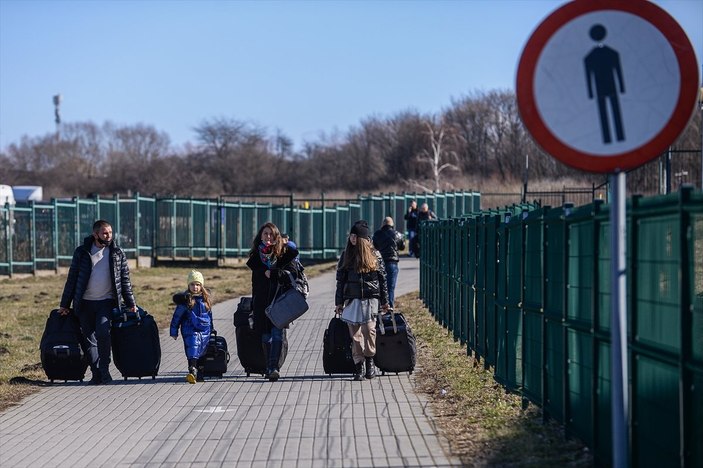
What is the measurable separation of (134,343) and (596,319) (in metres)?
7.24

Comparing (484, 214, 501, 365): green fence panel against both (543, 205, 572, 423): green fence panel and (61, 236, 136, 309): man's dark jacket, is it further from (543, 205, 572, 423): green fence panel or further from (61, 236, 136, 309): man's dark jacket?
(61, 236, 136, 309): man's dark jacket

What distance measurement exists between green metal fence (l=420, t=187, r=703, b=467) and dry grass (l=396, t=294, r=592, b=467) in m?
0.17

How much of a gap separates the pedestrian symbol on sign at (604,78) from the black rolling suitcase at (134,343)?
843 cm

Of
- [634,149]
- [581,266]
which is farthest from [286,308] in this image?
[634,149]

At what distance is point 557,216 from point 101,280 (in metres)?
6.40

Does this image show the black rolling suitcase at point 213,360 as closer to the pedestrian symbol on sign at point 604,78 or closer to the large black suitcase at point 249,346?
the large black suitcase at point 249,346

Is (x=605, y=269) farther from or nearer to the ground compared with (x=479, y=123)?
nearer to the ground

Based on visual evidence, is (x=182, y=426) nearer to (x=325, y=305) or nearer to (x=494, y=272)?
(x=494, y=272)

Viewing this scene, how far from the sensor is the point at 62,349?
12.9 meters

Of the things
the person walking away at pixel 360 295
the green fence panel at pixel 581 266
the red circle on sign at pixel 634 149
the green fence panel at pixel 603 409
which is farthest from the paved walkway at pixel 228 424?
the red circle on sign at pixel 634 149

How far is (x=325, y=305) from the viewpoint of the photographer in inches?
981

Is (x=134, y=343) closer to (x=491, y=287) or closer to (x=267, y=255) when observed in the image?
(x=267, y=255)

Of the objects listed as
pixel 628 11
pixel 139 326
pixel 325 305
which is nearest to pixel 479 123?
pixel 325 305

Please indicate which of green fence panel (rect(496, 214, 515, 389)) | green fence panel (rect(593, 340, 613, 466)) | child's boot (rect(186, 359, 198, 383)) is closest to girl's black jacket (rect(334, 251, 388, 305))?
green fence panel (rect(496, 214, 515, 389))
